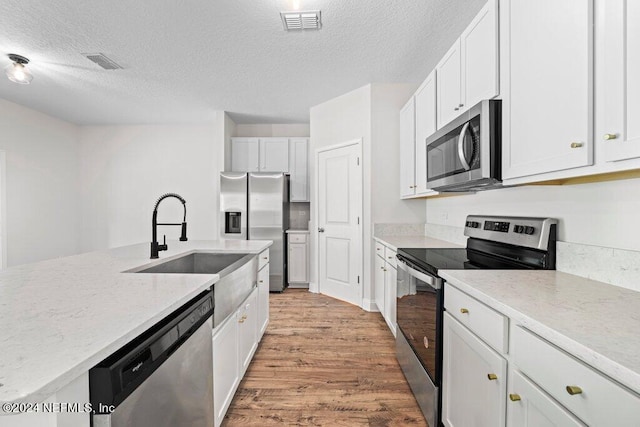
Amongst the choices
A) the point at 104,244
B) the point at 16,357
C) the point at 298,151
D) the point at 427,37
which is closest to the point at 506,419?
the point at 16,357

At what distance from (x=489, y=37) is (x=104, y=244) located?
650 cm

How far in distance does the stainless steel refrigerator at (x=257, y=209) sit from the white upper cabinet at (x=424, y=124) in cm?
226

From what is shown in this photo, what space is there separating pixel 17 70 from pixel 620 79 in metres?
4.48

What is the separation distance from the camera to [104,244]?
5.71 metres

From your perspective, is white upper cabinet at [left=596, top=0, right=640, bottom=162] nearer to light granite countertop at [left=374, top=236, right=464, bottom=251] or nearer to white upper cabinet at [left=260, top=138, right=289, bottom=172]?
light granite countertop at [left=374, top=236, right=464, bottom=251]

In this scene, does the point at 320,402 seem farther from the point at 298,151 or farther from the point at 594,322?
the point at 298,151

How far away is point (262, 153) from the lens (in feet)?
16.8

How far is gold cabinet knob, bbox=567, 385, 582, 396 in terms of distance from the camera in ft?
2.40

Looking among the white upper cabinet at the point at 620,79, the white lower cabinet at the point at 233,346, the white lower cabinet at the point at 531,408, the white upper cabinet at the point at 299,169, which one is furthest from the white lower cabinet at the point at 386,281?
the white upper cabinet at the point at 299,169

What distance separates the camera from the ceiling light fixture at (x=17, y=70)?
118 inches

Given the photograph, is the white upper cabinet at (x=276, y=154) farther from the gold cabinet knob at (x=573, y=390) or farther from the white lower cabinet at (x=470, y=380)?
the gold cabinet knob at (x=573, y=390)

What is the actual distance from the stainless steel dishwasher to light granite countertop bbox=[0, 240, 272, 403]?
0.05m

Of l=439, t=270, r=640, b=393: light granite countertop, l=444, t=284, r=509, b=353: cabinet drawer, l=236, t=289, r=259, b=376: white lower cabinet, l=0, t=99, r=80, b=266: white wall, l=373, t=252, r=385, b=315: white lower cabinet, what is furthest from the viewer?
l=0, t=99, r=80, b=266: white wall

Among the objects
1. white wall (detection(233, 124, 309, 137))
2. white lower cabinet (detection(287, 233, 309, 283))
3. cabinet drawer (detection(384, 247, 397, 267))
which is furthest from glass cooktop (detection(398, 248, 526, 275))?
white wall (detection(233, 124, 309, 137))
